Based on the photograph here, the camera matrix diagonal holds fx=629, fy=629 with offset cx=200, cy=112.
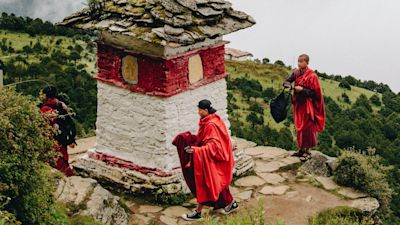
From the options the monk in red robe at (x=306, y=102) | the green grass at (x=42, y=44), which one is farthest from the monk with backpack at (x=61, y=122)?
the green grass at (x=42, y=44)

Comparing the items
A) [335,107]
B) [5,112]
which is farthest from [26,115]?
[335,107]

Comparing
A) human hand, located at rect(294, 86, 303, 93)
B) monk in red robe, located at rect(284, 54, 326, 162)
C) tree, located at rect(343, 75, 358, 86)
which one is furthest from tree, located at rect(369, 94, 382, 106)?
human hand, located at rect(294, 86, 303, 93)

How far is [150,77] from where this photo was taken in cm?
845

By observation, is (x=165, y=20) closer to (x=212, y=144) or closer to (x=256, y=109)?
(x=212, y=144)

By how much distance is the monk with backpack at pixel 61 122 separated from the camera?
8.37 m

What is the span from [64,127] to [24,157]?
2949mm

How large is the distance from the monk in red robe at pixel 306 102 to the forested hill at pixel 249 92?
4342 millimetres

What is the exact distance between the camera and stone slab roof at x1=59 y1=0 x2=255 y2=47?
809cm

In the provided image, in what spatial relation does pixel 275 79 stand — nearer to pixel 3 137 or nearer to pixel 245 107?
pixel 245 107

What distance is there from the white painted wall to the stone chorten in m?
0.01

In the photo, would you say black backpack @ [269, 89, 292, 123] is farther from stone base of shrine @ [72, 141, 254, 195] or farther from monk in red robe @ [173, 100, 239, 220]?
monk in red robe @ [173, 100, 239, 220]

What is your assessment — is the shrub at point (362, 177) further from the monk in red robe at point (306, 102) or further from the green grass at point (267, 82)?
the green grass at point (267, 82)

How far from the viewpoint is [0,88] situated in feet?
19.6

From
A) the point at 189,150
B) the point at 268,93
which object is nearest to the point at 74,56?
the point at 268,93
